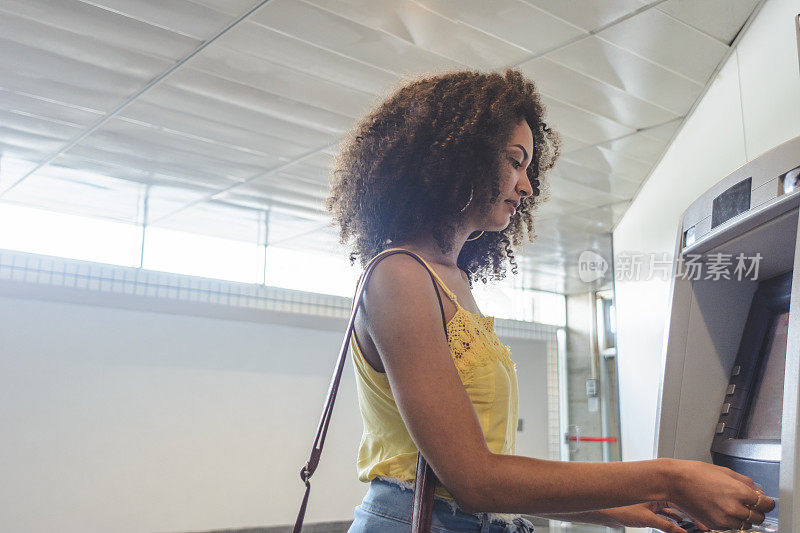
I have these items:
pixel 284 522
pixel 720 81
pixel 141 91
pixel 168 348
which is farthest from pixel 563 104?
pixel 284 522

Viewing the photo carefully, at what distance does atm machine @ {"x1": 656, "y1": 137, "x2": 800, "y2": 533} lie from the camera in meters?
1.20

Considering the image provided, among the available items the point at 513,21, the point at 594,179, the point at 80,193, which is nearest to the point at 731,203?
the point at 513,21

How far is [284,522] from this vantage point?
624 cm

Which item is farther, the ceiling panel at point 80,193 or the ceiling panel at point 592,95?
the ceiling panel at point 80,193

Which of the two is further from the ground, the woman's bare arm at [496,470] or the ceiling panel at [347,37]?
the ceiling panel at [347,37]

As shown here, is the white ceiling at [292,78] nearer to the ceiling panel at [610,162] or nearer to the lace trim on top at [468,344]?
the ceiling panel at [610,162]

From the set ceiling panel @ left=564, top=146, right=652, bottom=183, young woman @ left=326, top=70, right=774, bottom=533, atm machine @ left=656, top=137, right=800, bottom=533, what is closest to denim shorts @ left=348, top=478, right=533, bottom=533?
young woman @ left=326, top=70, right=774, bottom=533

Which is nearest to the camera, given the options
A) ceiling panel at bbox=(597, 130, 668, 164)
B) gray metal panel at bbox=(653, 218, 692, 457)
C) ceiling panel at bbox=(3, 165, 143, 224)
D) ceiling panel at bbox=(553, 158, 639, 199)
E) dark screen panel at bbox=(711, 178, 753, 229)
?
dark screen panel at bbox=(711, 178, 753, 229)

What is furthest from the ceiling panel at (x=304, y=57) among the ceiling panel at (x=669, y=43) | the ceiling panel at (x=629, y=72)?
the ceiling panel at (x=669, y=43)

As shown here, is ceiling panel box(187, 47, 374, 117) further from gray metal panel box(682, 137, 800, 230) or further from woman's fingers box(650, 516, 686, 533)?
woman's fingers box(650, 516, 686, 533)

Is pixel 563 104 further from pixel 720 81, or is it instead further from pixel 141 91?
pixel 141 91

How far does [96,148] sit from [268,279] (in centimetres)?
214

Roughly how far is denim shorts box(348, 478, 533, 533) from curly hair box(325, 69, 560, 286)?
355 millimetres

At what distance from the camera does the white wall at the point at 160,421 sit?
523 cm
